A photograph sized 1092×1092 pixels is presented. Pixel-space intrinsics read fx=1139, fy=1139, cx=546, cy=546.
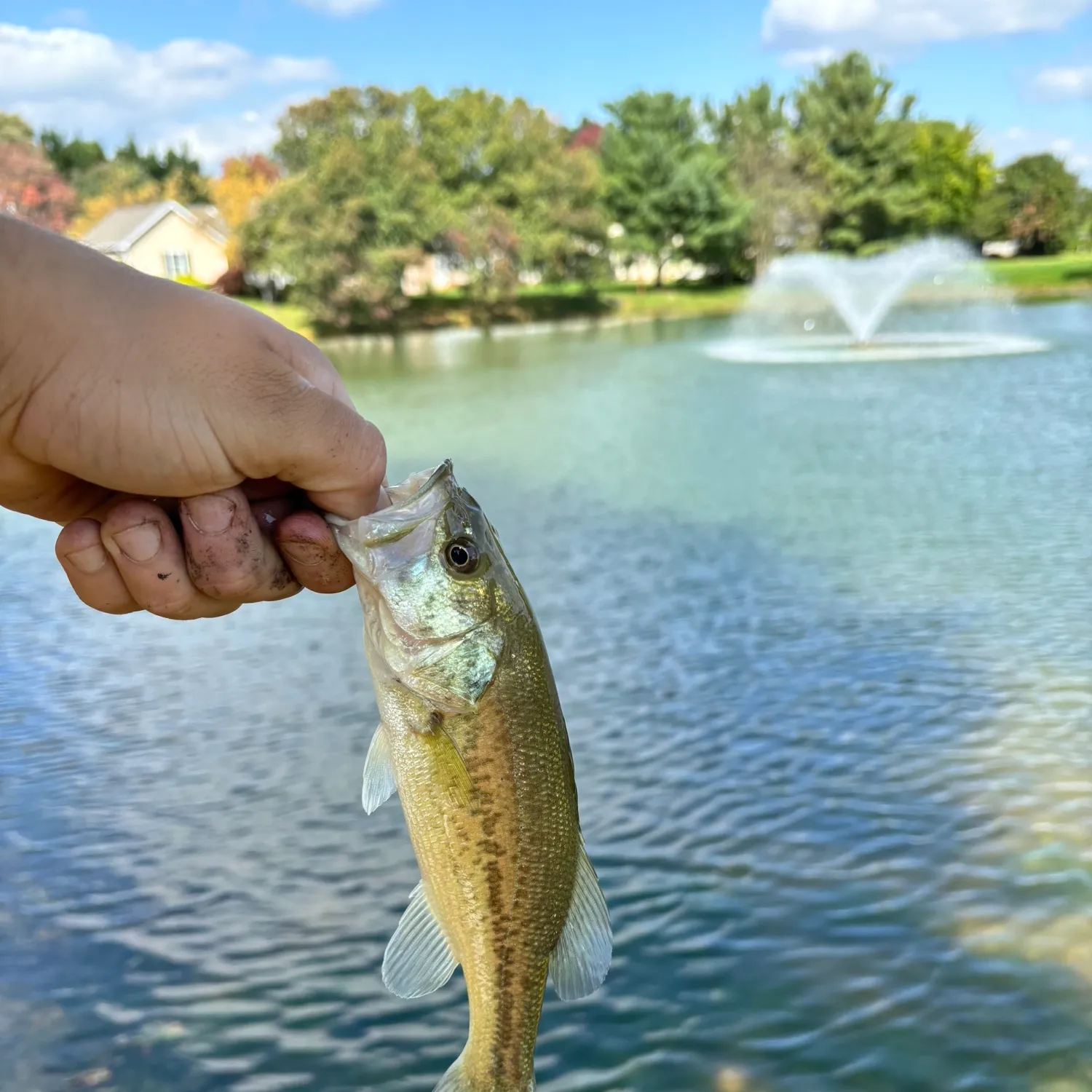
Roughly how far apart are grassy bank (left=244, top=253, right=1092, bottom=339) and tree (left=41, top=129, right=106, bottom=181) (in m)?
55.0

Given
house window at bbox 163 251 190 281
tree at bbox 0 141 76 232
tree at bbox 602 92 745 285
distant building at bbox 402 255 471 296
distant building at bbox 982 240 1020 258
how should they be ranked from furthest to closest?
distant building at bbox 982 240 1020 258, tree at bbox 602 92 745 285, house window at bbox 163 251 190 281, tree at bbox 0 141 76 232, distant building at bbox 402 255 471 296

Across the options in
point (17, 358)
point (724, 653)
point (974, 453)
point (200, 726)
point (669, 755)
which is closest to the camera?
point (17, 358)

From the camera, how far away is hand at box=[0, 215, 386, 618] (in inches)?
96.5

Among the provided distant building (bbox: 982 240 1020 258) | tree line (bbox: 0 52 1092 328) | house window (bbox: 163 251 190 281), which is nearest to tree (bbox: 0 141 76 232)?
tree line (bbox: 0 52 1092 328)

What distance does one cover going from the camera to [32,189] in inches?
2238

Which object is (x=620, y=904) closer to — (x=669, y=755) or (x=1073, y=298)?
(x=669, y=755)

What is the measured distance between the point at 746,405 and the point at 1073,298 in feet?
113

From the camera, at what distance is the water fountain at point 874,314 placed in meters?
29.3

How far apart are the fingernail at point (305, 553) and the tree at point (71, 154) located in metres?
103

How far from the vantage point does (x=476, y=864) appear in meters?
2.60

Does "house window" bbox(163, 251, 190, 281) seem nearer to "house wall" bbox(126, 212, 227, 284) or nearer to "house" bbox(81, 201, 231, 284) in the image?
"house" bbox(81, 201, 231, 284)

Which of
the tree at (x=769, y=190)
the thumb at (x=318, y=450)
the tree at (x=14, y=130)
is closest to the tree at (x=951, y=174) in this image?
the tree at (x=769, y=190)

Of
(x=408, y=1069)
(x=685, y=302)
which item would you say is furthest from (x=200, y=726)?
(x=685, y=302)

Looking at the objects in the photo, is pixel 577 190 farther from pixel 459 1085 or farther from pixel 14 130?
pixel 459 1085
